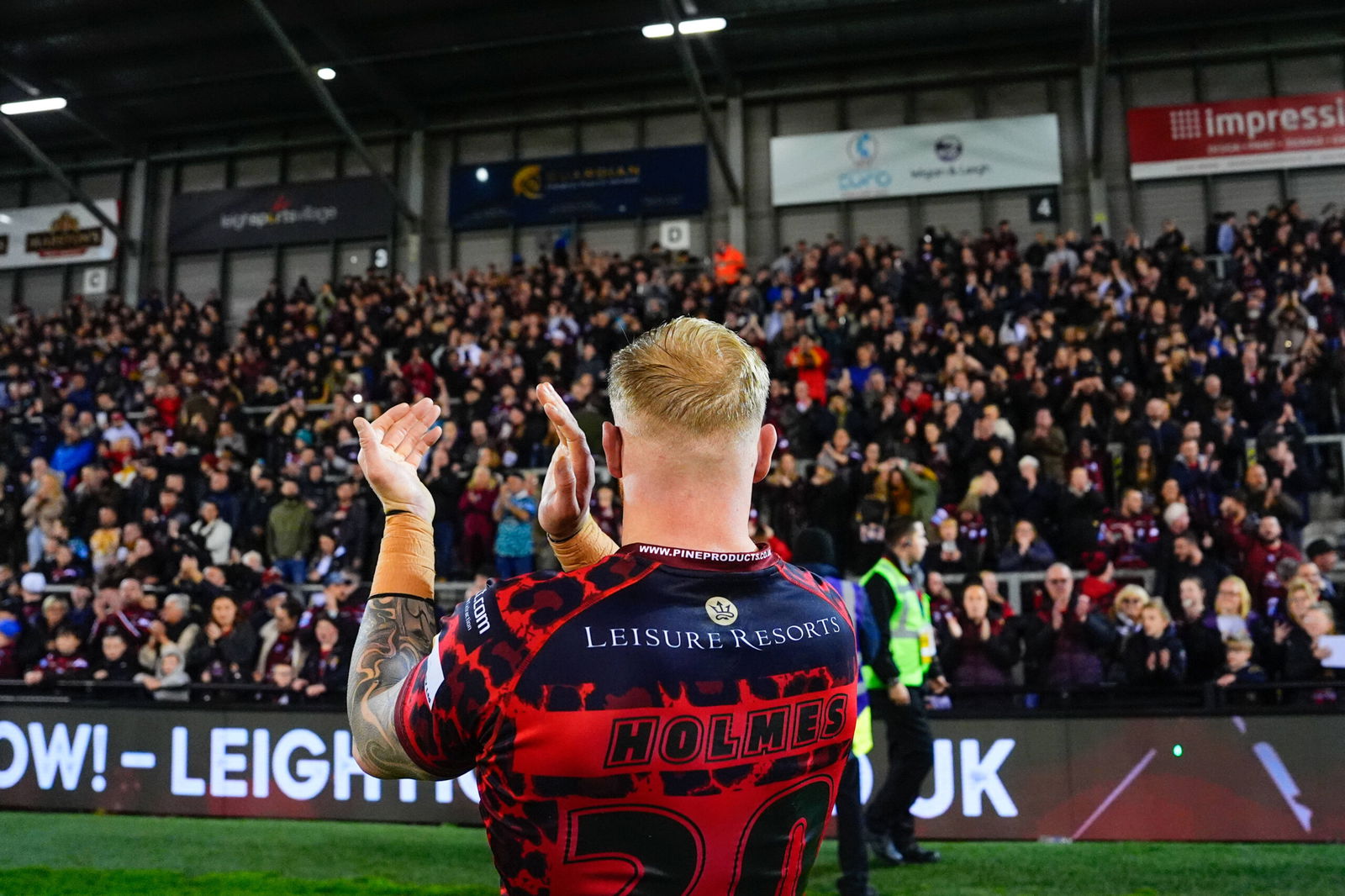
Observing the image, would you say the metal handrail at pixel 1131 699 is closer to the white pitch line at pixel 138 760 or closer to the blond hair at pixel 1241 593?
the white pitch line at pixel 138 760

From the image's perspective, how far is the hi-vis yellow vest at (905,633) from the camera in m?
6.59

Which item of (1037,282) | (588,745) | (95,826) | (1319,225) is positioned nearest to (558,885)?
(588,745)

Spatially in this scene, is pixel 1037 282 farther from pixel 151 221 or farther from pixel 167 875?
pixel 151 221

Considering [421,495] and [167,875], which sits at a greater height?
[421,495]

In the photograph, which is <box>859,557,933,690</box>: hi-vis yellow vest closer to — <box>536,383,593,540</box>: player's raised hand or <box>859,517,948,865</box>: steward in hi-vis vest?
<box>859,517,948,865</box>: steward in hi-vis vest

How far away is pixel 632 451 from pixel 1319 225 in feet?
62.9

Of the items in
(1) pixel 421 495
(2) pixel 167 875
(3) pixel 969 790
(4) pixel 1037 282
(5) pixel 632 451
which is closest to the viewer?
(5) pixel 632 451

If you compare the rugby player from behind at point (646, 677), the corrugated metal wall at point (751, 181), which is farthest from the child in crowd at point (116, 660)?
the corrugated metal wall at point (751, 181)

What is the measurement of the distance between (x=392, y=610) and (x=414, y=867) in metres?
6.11

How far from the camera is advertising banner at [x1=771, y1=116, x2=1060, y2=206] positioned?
69.8ft

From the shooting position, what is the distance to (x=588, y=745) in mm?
1588

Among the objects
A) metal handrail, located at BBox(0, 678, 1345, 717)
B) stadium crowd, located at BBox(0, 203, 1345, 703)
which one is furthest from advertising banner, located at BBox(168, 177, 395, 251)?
metal handrail, located at BBox(0, 678, 1345, 717)

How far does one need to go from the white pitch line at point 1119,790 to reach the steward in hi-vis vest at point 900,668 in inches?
71.1

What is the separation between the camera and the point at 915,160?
71.5 ft
